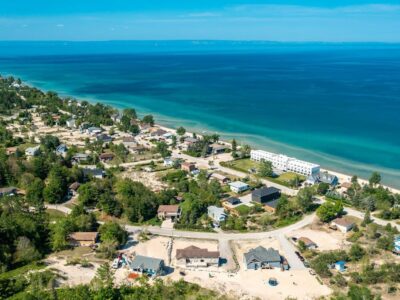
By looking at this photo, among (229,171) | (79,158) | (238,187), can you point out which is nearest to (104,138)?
(79,158)

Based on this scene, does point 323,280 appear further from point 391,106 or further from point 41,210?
point 391,106

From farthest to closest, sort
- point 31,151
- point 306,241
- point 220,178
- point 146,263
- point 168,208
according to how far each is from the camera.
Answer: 1. point 31,151
2. point 220,178
3. point 168,208
4. point 306,241
5. point 146,263

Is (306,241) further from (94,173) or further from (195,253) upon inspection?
(94,173)

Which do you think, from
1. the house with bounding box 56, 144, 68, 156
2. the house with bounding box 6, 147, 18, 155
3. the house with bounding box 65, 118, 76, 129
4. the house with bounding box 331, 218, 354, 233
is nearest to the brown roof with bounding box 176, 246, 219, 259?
the house with bounding box 331, 218, 354, 233

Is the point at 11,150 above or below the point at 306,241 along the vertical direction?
above

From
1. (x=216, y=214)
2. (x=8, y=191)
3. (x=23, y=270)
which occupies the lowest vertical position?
(x=23, y=270)

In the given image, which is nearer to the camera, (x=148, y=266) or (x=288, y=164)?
(x=148, y=266)

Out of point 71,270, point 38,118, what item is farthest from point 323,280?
point 38,118
